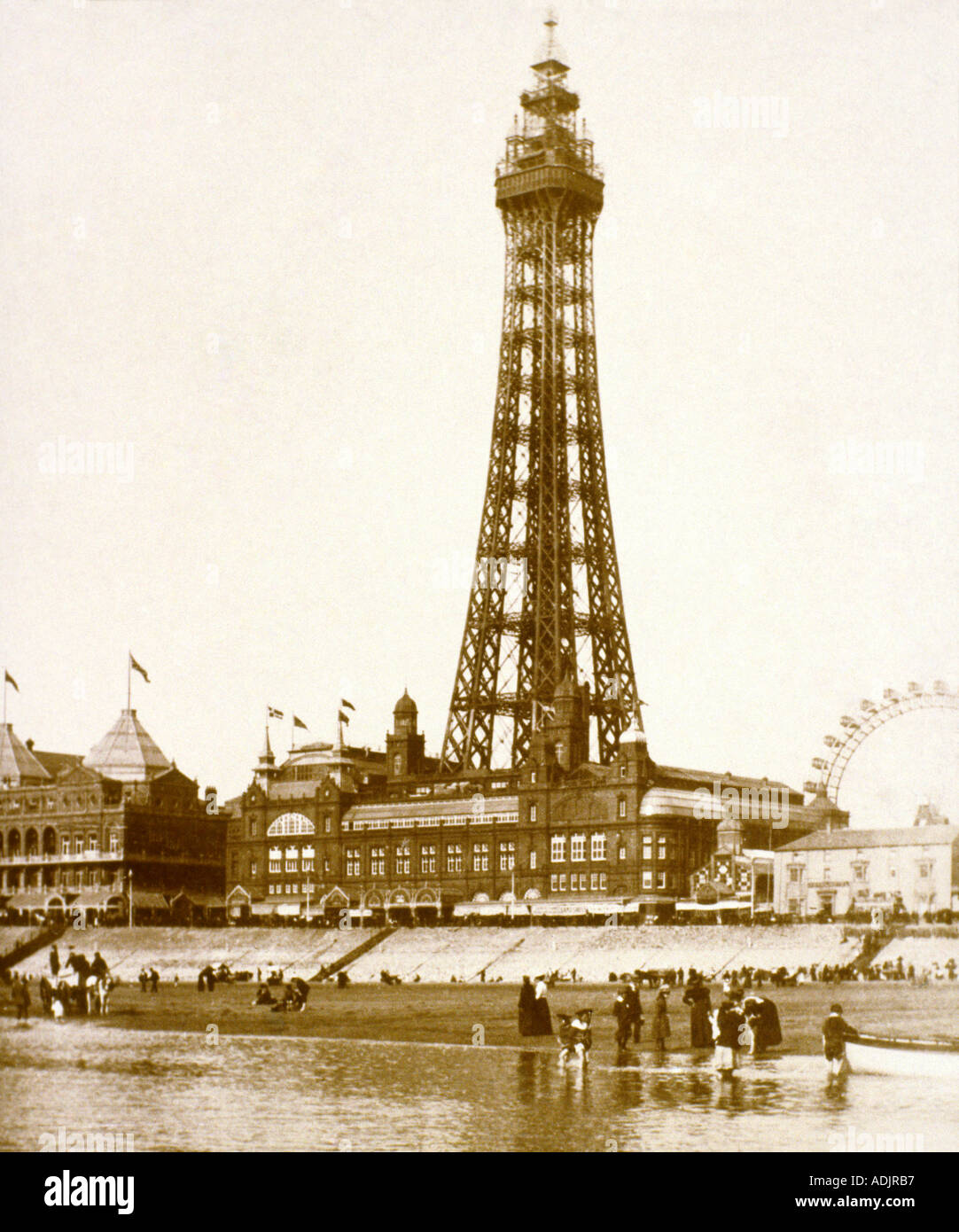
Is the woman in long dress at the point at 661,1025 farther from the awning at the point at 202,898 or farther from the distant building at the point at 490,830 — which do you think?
the awning at the point at 202,898

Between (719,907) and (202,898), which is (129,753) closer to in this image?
(202,898)

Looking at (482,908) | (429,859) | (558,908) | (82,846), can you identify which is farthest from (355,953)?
(82,846)

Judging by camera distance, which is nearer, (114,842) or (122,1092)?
(122,1092)

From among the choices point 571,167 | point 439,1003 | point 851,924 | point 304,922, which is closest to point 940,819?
point 851,924

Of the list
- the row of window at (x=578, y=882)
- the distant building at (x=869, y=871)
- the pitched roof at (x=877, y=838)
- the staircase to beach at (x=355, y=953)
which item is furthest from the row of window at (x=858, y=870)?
the staircase to beach at (x=355, y=953)

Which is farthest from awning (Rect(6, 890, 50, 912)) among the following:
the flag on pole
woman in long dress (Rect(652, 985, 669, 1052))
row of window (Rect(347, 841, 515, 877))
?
woman in long dress (Rect(652, 985, 669, 1052))
